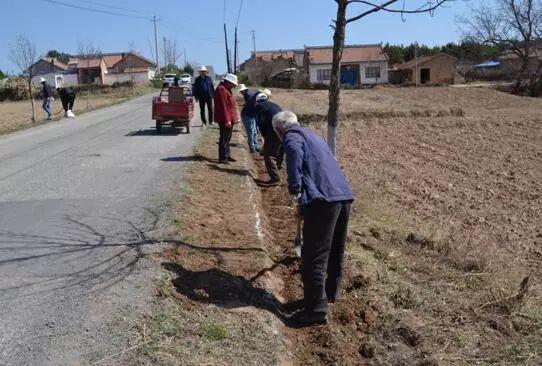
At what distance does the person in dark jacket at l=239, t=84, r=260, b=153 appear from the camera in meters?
12.2

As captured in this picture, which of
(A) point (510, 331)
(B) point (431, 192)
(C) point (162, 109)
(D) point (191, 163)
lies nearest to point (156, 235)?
(A) point (510, 331)

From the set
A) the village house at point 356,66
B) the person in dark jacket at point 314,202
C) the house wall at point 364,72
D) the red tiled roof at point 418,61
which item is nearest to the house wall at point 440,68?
the red tiled roof at point 418,61

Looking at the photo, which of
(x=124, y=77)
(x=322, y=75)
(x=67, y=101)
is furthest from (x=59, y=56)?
(x=67, y=101)

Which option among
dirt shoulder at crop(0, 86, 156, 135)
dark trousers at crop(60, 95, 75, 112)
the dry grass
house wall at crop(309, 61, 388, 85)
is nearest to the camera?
the dry grass

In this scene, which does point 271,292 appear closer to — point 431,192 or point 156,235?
point 156,235

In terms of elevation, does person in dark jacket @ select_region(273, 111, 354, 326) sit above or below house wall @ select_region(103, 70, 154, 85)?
below

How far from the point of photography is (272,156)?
1096 centimetres

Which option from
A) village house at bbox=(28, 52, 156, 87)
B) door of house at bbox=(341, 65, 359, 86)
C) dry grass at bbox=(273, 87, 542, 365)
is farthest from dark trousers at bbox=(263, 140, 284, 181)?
village house at bbox=(28, 52, 156, 87)

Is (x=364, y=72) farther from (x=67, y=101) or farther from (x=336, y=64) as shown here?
(x=336, y=64)

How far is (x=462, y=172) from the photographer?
15.2 m

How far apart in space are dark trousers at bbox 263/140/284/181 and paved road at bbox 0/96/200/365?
1.62 metres

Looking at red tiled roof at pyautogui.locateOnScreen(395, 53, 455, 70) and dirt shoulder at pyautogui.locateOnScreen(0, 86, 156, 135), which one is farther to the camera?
red tiled roof at pyautogui.locateOnScreen(395, 53, 455, 70)

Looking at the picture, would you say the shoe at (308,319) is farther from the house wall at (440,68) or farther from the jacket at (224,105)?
the house wall at (440,68)

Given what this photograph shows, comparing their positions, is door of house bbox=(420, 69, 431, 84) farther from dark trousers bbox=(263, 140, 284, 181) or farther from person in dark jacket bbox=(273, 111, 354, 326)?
person in dark jacket bbox=(273, 111, 354, 326)
